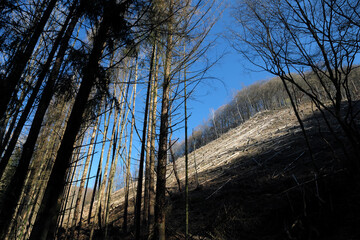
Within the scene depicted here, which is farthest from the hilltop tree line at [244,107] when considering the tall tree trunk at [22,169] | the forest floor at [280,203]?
the tall tree trunk at [22,169]

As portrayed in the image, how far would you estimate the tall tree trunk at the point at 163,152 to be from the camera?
2.12 metres

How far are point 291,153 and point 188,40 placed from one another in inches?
325

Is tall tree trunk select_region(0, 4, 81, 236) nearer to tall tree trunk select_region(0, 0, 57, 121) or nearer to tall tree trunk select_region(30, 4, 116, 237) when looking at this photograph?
tall tree trunk select_region(0, 0, 57, 121)

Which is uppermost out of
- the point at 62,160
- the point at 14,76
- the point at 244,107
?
the point at 244,107

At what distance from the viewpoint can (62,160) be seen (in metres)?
1.81

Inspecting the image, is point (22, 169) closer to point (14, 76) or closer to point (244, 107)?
point (14, 76)

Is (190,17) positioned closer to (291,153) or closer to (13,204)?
(13,204)

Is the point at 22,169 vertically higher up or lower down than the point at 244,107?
lower down

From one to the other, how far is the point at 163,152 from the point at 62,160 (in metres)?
1.15

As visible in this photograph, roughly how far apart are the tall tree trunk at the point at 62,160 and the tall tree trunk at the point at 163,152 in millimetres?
942

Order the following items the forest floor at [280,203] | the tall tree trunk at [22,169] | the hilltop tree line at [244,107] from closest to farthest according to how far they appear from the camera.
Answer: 1. the forest floor at [280,203]
2. the tall tree trunk at [22,169]
3. the hilltop tree line at [244,107]

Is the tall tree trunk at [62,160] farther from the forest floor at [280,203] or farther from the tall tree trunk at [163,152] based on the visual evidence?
the forest floor at [280,203]

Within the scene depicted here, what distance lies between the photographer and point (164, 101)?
8.39ft

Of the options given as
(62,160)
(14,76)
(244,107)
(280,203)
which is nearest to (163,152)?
(62,160)
